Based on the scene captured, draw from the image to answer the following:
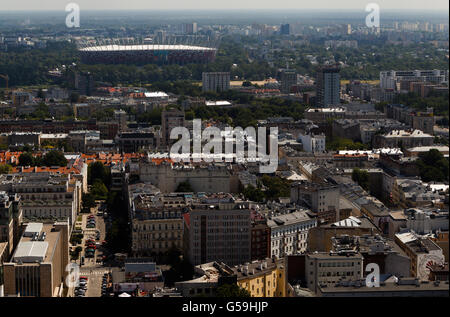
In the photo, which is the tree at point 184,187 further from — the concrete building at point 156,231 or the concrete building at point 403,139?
the concrete building at point 403,139

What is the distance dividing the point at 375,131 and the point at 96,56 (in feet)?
55.7

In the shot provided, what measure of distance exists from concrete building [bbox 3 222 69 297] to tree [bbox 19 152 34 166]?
6442 millimetres

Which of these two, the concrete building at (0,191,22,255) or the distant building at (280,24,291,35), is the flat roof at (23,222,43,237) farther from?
the distant building at (280,24,291,35)

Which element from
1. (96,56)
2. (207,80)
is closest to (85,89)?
(207,80)

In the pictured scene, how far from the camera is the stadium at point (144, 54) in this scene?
3262cm

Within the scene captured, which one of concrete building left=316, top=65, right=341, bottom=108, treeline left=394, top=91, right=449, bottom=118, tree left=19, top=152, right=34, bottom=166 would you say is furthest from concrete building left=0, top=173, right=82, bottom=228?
concrete building left=316, top=65, right=341, bottom=108

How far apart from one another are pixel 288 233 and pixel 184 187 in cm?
284

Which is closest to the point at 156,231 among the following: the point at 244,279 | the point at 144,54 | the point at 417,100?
the point at 244,279

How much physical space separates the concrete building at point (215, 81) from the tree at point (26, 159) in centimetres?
1297

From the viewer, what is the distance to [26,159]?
14219mm

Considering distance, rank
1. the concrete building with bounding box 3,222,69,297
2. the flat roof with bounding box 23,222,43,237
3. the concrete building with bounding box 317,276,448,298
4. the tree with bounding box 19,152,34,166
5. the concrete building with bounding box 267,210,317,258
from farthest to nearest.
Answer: the tree with bounding box 19,152,34,166
the concrete building with bounding box 267,210,317,258
the flat roof with bounding box 23,222,43,237
the concrete building with bounding box 3,222,69,297
the concrete building with bounding box 317,276,448,298

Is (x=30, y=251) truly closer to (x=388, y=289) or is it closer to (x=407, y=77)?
(x=388, y=289)

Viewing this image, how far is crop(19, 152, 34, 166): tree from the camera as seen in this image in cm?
1415

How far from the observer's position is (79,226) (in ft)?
36.0
